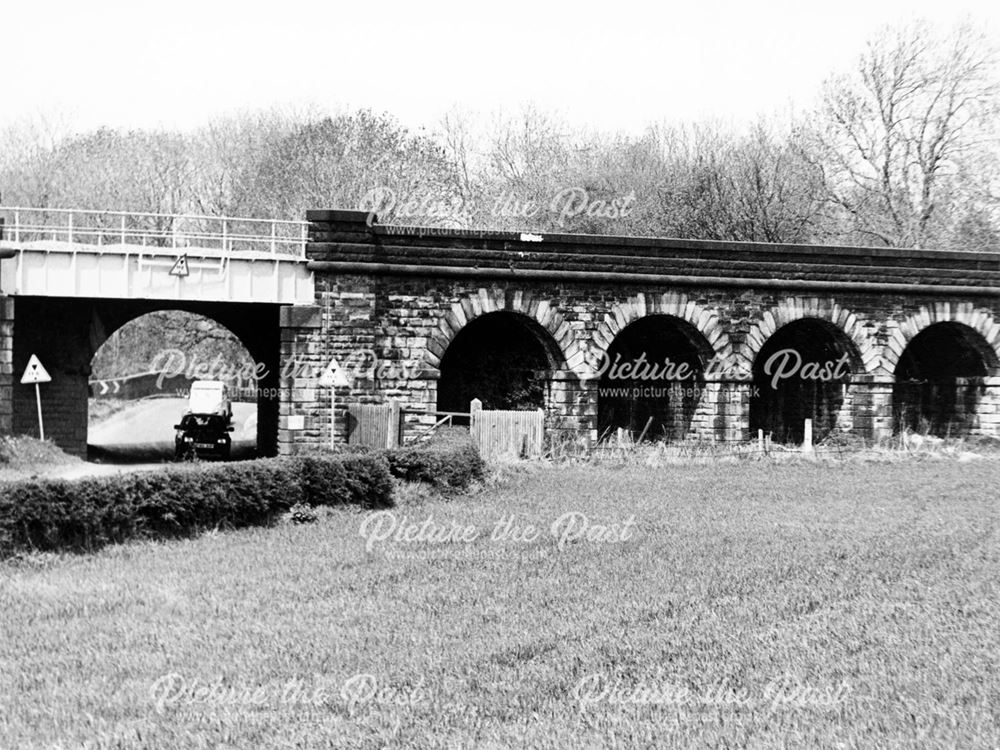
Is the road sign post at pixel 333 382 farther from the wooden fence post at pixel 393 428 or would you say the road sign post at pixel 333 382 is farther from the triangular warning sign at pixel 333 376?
the wooden fence post at pixel 393 428

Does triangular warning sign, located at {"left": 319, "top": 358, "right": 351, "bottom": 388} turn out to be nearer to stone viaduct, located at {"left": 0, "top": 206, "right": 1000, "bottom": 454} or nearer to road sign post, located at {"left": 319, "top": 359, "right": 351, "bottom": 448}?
road sign post, located at {"left": 319, "top": 359, "right": 351, "bottom": 448}

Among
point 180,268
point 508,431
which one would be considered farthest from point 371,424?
point 180,268

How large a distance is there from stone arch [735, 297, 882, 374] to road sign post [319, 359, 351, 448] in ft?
29.2

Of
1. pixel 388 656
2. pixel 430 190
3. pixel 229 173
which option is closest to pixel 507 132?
pixel 430 190

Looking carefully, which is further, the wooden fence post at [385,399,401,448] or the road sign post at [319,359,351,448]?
the wooden fence post at [385,399,401,448]

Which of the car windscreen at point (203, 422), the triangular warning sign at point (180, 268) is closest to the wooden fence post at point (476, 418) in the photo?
the triangular warning sign at point (180, 268)

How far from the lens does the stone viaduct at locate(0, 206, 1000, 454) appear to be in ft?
78.7

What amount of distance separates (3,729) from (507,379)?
809 inches

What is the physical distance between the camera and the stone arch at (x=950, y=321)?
27.8 m

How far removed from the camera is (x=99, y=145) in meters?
50.2

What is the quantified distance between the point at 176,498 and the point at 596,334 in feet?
42.9

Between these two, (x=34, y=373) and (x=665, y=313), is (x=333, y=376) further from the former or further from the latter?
(x=665, y=313)

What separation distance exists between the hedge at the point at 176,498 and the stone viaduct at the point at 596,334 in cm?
754

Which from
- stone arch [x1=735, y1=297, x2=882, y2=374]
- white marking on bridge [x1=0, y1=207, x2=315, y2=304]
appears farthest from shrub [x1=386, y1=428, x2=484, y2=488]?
stone arch [x1=735, y1=297, x2=882, y2=374]
